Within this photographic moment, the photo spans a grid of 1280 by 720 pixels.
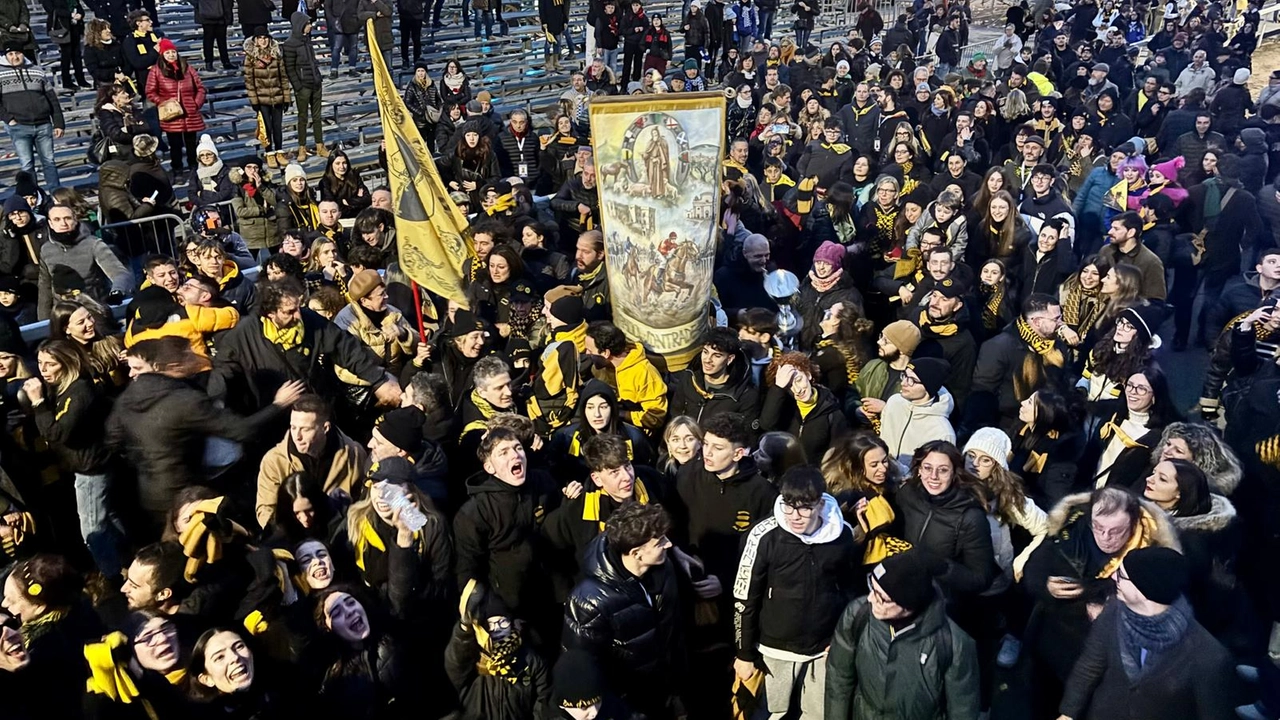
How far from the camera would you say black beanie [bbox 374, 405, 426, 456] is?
4805mm

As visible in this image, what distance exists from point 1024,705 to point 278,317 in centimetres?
433

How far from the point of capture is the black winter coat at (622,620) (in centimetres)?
395

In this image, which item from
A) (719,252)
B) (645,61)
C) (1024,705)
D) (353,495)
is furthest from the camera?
(645,61)

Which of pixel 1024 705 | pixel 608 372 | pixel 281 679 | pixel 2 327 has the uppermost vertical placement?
pixel 2 327

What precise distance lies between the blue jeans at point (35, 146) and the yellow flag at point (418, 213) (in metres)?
5.88

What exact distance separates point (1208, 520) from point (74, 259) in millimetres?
7183

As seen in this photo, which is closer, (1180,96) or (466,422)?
(466,422)

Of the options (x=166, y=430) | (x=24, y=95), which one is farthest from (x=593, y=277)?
(x=24, y=95)

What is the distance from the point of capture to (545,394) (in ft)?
20.0

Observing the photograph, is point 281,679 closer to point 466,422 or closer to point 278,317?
point 466,422

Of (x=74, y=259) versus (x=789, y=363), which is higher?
(x=74, y=259)

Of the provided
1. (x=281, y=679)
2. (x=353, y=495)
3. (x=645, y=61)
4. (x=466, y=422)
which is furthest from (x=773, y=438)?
(x=645, y=61)

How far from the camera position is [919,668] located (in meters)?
3.82

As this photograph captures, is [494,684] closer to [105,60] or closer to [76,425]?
[76,425]
